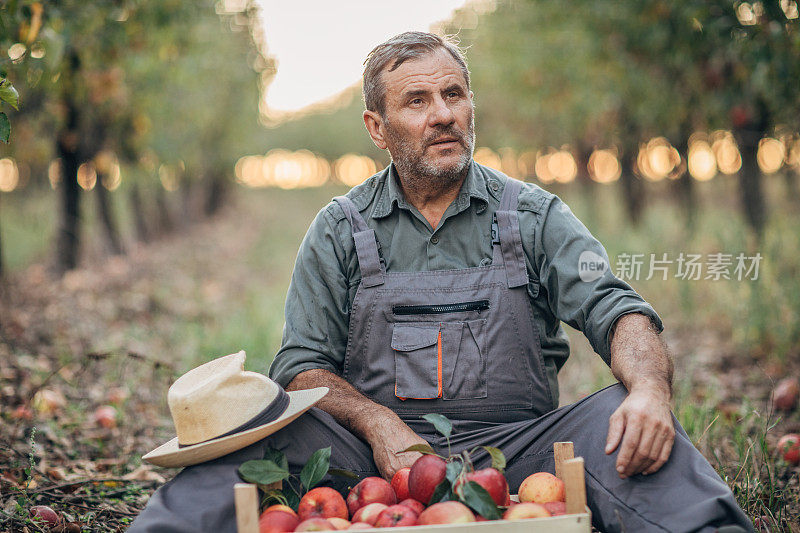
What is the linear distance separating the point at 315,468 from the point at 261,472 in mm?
192

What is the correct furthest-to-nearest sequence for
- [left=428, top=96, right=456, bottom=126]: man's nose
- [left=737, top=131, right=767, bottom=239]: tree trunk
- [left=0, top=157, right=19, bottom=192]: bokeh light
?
[left=737, top=131, right=767, bottom=239]: tree trunk
[left=0, top=157, right=19, bottom=192]: bokeh light
[left=428, top=96, right=456, bottom=126]: man's nose

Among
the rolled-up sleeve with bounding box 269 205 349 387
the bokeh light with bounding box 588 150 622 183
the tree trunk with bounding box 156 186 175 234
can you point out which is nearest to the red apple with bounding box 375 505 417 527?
the rolled-up sleeve with bounding box 269 205 349 387

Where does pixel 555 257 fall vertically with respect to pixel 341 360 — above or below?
above

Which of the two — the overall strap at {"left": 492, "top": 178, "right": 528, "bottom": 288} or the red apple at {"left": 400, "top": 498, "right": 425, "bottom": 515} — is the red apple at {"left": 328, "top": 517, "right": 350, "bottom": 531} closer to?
the red apple at {"left": 400, "top": 498, "right": 425, "bottom": 515}

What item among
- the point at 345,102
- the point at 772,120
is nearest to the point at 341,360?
the point at 772,120

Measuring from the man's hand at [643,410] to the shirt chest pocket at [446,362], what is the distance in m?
0.54

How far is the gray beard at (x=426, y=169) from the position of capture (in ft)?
10.2

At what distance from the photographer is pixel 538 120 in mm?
16750

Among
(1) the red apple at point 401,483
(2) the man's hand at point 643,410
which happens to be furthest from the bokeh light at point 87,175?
(2) the man's hand at point 643,410

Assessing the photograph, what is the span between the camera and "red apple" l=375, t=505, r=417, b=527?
6.84ft

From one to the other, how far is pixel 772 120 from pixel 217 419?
331 inches

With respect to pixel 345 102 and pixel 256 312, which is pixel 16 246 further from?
pixel 345 102

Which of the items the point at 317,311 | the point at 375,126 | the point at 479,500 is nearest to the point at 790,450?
the point at 479,500

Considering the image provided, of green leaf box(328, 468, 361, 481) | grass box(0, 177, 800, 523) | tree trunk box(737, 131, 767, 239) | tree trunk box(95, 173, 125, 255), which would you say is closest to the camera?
green leaf box(328, 468, 361, 481)
